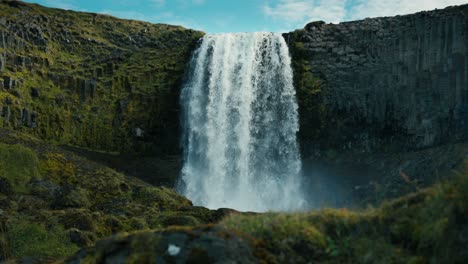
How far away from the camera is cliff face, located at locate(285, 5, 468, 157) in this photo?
150ft

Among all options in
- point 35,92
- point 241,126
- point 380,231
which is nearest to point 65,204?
point 35,92

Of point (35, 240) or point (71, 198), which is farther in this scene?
point (71, 198)

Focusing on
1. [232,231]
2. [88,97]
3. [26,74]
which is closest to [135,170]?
[88,97]

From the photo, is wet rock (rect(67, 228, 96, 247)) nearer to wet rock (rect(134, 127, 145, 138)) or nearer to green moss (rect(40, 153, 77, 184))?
green moss (rect(40, 153, 77, 184))

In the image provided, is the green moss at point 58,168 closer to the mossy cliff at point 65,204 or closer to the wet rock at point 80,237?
the mossy cliff at point 65,204

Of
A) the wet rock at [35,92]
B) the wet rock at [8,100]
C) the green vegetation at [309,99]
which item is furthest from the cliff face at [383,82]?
the wet rock at [8,100]

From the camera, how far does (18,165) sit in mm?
33938

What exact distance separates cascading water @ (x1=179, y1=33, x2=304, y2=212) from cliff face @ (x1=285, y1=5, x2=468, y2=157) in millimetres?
2214

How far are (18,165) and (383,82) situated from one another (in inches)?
1289

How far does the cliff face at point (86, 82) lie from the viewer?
49.4 meters

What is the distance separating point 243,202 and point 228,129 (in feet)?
25.7

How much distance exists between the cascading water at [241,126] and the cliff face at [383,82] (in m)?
2.21

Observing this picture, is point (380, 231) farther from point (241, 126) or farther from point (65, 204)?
point (241, 126)

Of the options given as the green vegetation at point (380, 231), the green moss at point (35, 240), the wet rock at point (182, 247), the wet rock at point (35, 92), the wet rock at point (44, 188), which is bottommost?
the green moss at point (35, 240)
